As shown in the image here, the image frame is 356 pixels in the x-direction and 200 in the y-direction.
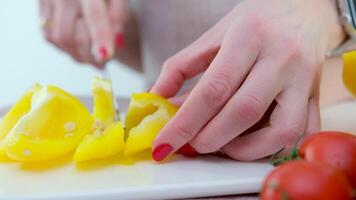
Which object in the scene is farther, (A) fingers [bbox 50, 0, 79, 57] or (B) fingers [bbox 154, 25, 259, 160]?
(A) fingers [bbox 50, 0, 79, 57]

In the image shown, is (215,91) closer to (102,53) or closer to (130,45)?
(102,53)

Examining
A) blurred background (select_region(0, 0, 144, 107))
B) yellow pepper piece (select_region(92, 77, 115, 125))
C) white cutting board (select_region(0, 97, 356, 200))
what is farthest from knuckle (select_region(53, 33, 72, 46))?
blurred background (select_region(0, 0, 144, 107))

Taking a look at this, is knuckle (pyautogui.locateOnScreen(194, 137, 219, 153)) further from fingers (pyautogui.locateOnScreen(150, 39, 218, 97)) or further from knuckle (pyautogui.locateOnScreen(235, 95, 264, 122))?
fingers (pyautogui.locateOnScreen(150, 39, 218, 97))

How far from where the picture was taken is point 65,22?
4.82 ft

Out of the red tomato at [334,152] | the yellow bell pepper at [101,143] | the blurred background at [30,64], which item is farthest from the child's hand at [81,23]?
the blurred background at [30,64]

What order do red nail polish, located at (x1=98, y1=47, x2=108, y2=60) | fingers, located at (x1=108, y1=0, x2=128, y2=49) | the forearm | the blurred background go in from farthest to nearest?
the blurred background → the forearm → fingers, located at (x1=108, y1=0, x2=128, y2=49) → red nail polish, located at (x1=98, y1=47, x2=108, y2=60)

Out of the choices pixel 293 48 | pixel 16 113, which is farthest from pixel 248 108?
pixel 16 113

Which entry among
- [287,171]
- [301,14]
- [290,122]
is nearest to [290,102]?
[290,122]

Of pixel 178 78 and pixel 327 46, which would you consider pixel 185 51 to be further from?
pixel 327 46

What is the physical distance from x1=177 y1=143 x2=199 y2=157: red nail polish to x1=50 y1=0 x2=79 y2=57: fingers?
0.81 meters

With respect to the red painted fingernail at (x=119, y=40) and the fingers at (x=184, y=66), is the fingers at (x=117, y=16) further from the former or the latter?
the fingers at (x=184, y=66)

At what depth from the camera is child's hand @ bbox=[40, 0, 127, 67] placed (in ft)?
4.60

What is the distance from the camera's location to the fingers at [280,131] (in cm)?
69

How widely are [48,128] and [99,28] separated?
0.63 metres
